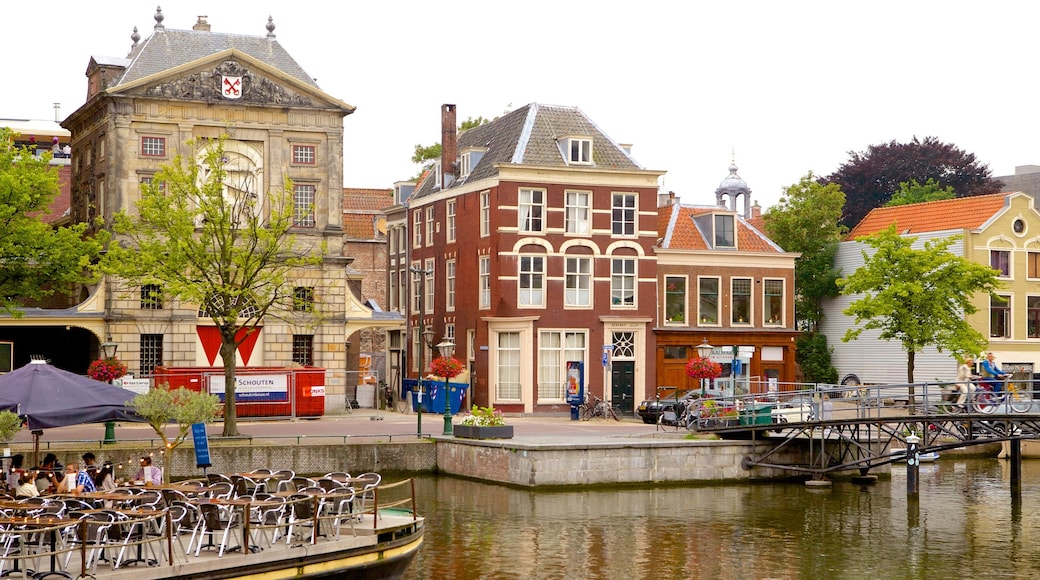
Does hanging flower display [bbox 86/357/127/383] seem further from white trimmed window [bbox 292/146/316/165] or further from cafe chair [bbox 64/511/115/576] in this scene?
cafe chair [bbox 64/511/115/576]

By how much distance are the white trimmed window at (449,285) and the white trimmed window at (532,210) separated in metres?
5.46

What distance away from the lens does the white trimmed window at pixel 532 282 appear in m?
54.4

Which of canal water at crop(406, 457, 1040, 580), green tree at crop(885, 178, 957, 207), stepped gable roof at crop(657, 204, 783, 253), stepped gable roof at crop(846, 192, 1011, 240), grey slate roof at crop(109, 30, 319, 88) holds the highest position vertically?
grey slate roof at crop(109, 30, 319, 88)

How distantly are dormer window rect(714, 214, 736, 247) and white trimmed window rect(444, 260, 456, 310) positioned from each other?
11.1 metres

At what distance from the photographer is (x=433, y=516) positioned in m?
33.0

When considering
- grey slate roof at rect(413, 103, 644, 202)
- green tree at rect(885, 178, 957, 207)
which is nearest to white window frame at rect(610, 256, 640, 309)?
grey slate roof at rect(413, 103, 644, 202)

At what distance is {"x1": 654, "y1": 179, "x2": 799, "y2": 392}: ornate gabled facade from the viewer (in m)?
57.2

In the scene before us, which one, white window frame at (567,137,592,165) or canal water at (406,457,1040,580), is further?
white window frame at (567,137,592,165)

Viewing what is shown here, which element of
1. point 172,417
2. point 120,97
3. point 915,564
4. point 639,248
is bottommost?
point 915,564

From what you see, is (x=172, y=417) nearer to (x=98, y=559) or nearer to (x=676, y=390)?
(x=98, y=559)

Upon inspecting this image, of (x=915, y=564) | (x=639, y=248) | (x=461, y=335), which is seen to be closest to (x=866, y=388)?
(x=915, y=564)

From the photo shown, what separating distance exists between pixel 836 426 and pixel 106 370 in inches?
901

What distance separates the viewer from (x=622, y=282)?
2199 inches

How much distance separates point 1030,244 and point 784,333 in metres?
13.0
